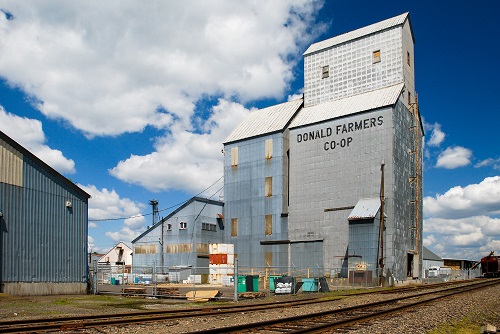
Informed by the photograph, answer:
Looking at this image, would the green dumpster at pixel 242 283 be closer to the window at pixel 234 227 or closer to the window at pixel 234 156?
the window at pixel 234 227

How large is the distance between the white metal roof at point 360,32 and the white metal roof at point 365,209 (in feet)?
63.0

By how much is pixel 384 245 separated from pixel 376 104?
566 inches

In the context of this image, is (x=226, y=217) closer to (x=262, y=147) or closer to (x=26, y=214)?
(x=262, y=147)

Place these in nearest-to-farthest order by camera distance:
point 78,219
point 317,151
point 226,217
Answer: point 78,219 → point 317,151 → point 226,217

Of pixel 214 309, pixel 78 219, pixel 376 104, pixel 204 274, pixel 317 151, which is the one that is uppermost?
pixel 376 104

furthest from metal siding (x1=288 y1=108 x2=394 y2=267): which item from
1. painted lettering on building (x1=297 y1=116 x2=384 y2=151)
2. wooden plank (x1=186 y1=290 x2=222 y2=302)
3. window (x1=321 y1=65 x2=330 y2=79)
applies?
wooden plank (x1=186 y1=290 x2=222 y2=302)

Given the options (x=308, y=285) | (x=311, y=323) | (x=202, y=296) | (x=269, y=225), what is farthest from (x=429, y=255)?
(x=311, y=323)

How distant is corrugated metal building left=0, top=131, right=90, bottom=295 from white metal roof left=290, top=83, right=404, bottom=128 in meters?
29.9

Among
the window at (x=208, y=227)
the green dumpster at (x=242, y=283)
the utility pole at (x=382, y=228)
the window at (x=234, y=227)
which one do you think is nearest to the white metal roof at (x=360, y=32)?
the utility pole at (x=382, y=228)

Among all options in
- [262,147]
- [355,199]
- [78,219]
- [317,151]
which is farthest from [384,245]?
[78,219]

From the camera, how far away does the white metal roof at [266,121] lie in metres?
60.4

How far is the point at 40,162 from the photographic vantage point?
30922mm

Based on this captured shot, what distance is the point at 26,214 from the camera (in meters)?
30.0

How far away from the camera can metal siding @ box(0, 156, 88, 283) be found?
28969 mm
